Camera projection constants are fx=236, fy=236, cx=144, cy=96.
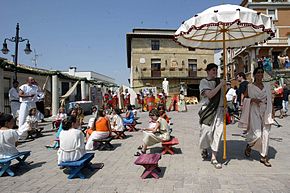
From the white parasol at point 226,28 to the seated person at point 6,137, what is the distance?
3.94 m

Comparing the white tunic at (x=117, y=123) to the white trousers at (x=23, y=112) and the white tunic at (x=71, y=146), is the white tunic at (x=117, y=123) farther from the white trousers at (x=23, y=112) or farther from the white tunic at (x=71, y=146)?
the white tunic at (x=71, y=146)

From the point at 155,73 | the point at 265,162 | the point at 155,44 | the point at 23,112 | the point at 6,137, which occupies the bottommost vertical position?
the point at 265,162

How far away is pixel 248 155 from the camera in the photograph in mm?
5477

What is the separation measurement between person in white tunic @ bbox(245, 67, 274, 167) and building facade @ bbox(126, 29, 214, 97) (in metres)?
28.6

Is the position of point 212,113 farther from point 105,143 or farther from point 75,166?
point 105,143

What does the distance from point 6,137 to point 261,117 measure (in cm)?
516

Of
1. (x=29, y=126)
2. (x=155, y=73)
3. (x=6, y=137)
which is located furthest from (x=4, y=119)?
(x=155, y=73)

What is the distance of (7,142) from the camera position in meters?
4.67

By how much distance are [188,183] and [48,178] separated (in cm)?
262

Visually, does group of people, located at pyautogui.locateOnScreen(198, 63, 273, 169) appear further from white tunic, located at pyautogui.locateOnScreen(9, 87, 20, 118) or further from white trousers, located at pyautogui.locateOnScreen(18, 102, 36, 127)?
white tunic, located at pyautogui.locateOnScreen(9, 87, 20, 118)

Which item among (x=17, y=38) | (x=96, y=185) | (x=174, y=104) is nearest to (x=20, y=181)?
(x=96, y=185)

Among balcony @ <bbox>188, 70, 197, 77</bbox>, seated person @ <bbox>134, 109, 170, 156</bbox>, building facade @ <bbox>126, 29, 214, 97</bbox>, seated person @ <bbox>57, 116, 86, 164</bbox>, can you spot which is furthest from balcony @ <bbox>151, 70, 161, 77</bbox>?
seated person @ <bbox>57, 116, 86, 164</bbox>

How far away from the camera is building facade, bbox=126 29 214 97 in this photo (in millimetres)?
34094

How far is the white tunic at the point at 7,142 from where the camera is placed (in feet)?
15.1
